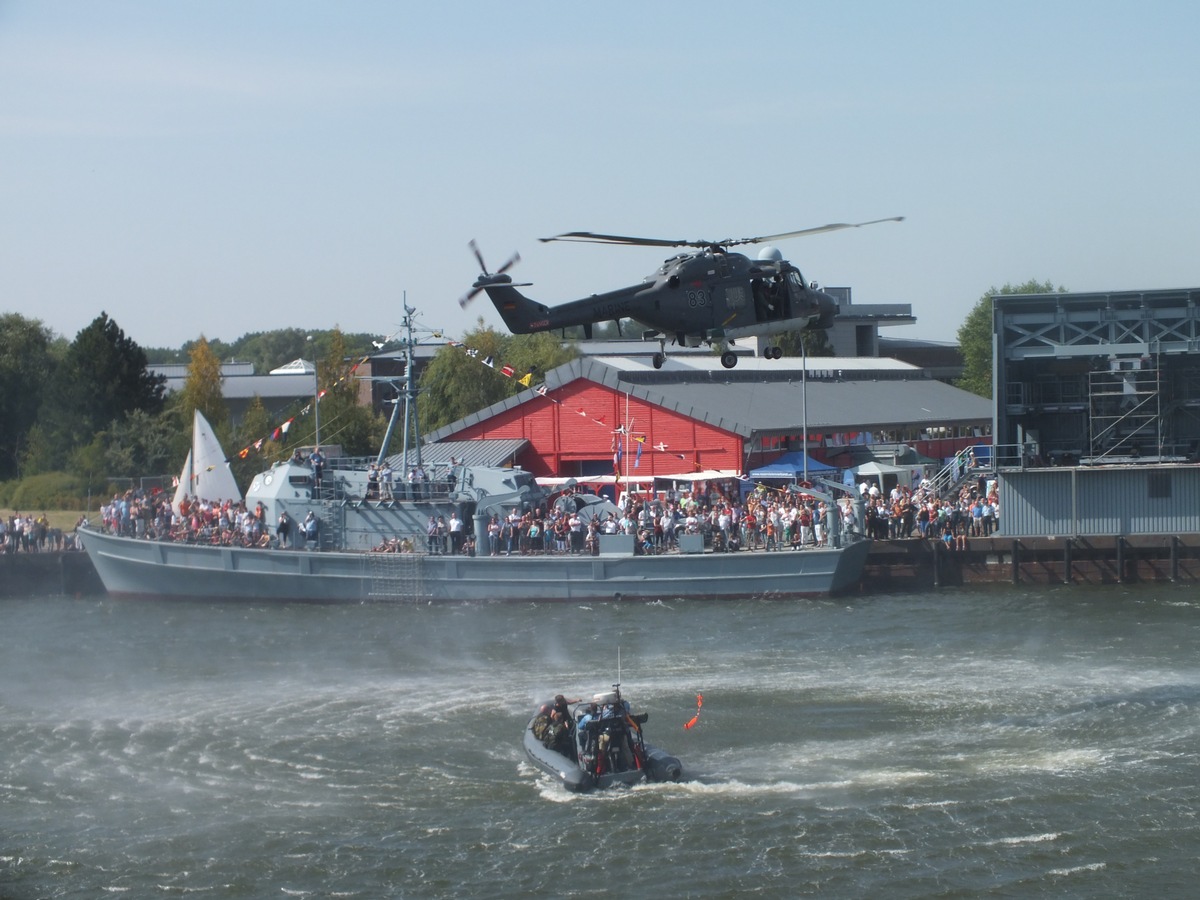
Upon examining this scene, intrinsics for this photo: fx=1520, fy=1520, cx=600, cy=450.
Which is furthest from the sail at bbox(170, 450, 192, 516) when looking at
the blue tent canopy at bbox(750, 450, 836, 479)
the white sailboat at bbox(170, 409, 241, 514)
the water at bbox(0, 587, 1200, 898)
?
the blue tent canopy at bbox(750, 450, 836, 479)

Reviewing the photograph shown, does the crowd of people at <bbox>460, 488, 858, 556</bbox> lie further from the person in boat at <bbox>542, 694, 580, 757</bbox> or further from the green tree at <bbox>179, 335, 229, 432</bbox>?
the green tree at <bbox>179, 335, 229, 432</bbox>

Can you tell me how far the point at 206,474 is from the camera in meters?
39.8

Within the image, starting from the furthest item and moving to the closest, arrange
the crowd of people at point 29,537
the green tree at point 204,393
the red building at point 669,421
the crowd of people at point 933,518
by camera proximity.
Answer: the green tree at point 204,393, the red building at point 669,421, the crowd of people at point 29,537, the crowd of people at point 933,518

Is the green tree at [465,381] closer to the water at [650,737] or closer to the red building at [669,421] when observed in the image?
the red building at [669,421]

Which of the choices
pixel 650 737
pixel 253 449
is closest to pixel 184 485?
pixel 253 449

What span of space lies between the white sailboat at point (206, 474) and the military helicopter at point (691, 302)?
19.5 metres

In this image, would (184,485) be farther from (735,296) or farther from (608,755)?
(608,755)

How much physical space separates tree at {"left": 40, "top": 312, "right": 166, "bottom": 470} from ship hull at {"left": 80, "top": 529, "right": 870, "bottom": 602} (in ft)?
32.0

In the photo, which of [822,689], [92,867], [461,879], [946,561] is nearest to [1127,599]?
[946,561]

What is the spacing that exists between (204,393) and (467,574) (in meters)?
20.8

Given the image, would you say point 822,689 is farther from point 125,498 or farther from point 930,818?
point 125,498

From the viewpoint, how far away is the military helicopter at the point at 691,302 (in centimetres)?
2119

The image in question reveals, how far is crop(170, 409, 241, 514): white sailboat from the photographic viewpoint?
39.3 meters

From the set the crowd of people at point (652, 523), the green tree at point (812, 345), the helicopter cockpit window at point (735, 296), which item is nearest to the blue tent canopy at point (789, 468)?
the crowd of people at point (652, 523)
